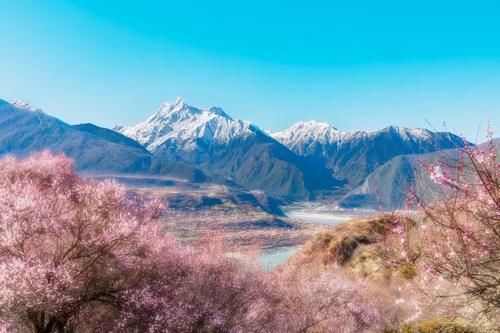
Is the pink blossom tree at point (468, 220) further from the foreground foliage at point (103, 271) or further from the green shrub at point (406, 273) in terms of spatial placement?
the green shrub at point (406, 273)

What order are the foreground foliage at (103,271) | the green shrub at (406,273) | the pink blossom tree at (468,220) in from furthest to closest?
the green shrub at (406,273) → the foreground foliage at (103,271) → the pink blossom tree at (468,220)

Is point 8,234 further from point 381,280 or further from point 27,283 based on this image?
point 381,280

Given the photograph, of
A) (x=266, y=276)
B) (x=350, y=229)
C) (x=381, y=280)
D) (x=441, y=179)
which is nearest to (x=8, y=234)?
(x=441, y=179)

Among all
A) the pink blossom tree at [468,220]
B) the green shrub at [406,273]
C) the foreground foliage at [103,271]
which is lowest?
the green shrub at [406,273]

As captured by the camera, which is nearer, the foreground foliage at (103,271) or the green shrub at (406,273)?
the foreground foliage at (103,271)


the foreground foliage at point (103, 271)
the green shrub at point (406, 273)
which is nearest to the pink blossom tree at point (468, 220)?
the foreground foliage at point (103, 271)

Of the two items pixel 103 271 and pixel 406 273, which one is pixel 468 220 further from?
pixel 406 273

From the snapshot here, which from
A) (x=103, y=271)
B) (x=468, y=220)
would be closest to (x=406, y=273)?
(x=103, y=271)

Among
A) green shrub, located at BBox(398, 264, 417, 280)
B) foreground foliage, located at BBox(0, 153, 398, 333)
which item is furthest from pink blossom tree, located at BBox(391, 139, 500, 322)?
green shrub, located at BBox(398, 264, 417, 280)

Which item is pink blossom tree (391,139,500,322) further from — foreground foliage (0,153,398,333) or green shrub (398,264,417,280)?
green shrub (398,264,417,280)

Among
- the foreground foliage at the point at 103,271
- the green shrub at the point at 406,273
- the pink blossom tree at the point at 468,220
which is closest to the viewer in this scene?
the pink blossom tree at the point at 468,220

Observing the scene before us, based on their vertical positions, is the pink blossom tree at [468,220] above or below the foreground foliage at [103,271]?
above
